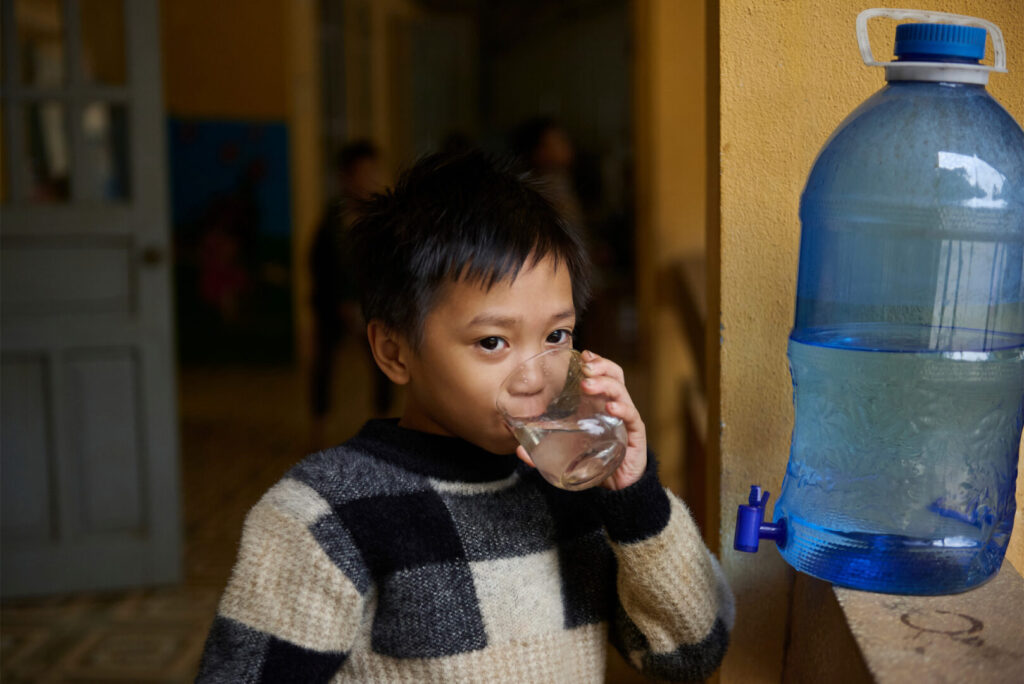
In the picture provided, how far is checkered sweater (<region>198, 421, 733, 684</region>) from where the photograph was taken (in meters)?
1.07

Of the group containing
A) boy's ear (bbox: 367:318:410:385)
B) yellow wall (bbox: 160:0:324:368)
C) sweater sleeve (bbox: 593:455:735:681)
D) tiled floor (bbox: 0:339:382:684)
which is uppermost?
yellow wall (bbox: 160:0:324:368)

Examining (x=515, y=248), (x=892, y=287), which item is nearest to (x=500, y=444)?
(x=515, y=248)

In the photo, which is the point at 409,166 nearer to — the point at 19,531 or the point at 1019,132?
the point at 1019,132

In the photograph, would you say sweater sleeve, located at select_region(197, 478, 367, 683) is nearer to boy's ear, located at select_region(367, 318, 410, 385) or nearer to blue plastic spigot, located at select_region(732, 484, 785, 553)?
boy's ear, located at select_region(367, 318, 410, 385)

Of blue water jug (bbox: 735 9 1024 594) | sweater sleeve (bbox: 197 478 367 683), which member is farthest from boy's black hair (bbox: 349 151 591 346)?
blue water jug (bbox: 735 9 1024 594)

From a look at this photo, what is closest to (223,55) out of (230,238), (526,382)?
(230,238)

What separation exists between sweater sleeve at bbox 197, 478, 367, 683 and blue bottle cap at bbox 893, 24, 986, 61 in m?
0.86

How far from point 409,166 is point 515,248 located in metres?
0.24

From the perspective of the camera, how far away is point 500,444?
114 centimetres

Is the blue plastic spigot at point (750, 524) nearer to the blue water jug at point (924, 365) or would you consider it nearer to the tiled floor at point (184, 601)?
the blue water jug at point (924, 365)

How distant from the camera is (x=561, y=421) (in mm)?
1065

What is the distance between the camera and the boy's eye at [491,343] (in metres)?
1.12

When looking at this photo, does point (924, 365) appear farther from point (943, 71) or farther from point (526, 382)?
point (526, 382)

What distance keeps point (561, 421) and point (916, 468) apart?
0.46 meters
